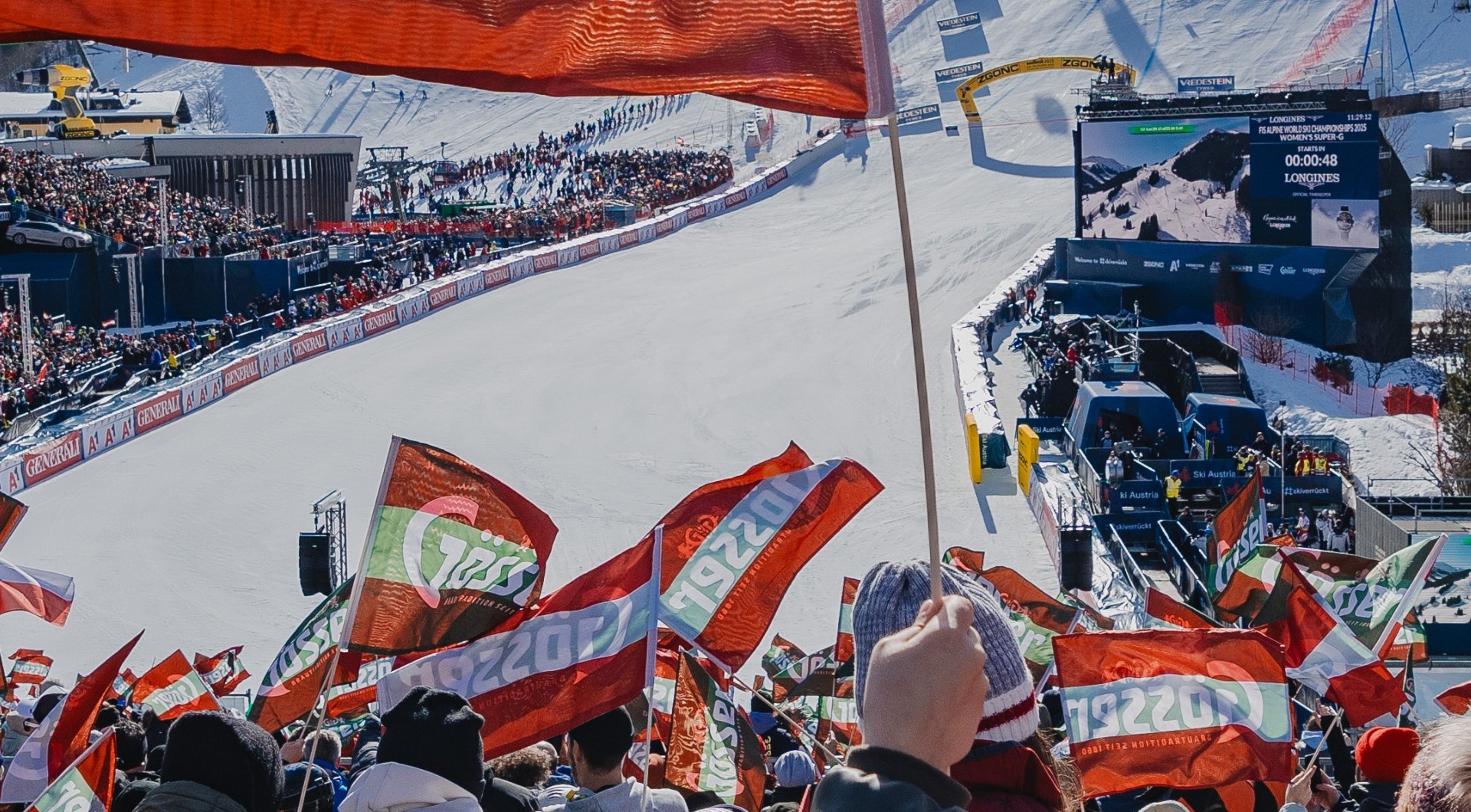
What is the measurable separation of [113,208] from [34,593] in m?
36.7

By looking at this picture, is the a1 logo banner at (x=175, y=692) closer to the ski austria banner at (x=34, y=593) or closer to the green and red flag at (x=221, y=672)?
the ski austria banner at (x=34, y=593)

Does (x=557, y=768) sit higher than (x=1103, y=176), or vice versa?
(x=1103, y=176)

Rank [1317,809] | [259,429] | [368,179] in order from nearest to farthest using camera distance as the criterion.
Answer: [1317,809] < [259,429] < [368,179]

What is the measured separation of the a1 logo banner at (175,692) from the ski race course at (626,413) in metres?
7.60

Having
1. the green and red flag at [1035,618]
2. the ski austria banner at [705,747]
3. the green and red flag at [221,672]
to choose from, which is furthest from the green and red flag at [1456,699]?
the green and red flag at [221,672]

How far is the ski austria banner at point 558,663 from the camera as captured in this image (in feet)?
16.0

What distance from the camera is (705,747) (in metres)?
6.05

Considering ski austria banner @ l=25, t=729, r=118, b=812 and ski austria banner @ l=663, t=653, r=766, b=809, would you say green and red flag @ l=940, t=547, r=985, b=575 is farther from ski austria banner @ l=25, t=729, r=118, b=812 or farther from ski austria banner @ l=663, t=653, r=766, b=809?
ski austria banner @ l=25, t=729, r=118, b=812

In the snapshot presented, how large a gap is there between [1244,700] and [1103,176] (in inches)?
1196

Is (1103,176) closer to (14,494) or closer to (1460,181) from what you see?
(14,494)

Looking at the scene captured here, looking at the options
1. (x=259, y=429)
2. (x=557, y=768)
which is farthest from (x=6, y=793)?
(x=259, y=429)

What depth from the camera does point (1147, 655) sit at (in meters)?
5.60

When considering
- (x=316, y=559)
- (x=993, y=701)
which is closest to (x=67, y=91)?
(x=316, y=559)

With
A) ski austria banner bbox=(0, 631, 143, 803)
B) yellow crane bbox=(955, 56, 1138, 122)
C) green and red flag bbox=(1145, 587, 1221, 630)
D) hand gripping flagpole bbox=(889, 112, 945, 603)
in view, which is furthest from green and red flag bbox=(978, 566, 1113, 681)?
yellow crane bbox=(955, 56, 1138, 122)
